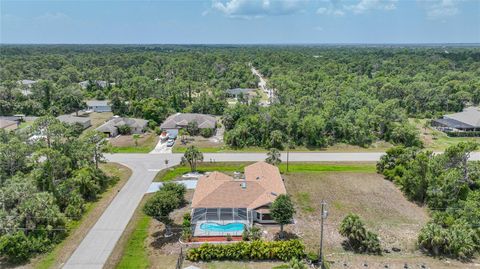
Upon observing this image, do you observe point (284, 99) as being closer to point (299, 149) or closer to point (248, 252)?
point (299, 149)

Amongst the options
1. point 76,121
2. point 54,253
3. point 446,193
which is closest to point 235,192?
point 54,253

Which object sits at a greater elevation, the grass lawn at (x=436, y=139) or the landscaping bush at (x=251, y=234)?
the grass lawn at (x=436, y=139)

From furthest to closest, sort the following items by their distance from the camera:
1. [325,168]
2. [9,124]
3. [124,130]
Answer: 1. [9,124]
2. [124,130]
3. [325,168]

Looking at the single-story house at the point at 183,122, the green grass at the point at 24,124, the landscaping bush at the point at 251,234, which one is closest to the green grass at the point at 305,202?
the landscaping bush at the point at 251,234

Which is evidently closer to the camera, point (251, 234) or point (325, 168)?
point (251, 234)

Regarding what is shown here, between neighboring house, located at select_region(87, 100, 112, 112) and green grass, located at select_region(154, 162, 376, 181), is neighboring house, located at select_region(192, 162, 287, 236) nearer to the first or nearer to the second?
green grass, located at select_region(154, 162, 376, 181)

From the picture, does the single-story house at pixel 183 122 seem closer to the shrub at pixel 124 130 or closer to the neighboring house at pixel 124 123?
the neighboring house at pixel 124 123

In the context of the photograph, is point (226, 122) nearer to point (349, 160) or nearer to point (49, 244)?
point (349, 160)

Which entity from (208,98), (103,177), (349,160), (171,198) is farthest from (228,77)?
(171,198)
